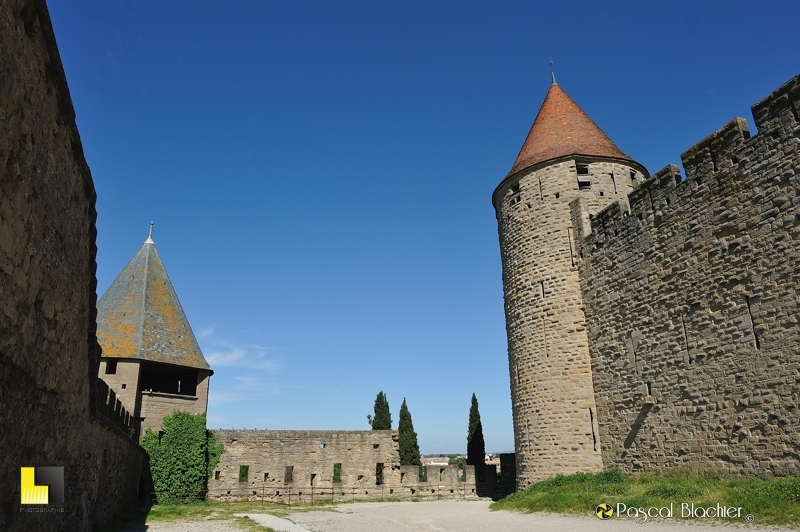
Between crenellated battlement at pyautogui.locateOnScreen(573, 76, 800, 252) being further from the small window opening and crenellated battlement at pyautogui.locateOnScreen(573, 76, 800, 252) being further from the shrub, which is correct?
the shrub

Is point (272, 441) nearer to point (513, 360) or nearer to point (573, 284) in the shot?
point (513, 360)

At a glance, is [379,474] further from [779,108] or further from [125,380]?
[779,108]

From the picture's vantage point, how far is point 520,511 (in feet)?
44.1

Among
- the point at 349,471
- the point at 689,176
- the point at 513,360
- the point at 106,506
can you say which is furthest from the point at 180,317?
the point at 689,176

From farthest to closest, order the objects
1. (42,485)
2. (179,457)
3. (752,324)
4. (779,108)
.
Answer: (179,457)
(752,324)
(779,108)
(42,485)

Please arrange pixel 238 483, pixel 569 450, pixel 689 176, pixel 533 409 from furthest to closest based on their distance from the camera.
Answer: pixel 238 483
pixel 533 409
pixel 569 450
pixel 689 176

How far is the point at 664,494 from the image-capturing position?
10.7m

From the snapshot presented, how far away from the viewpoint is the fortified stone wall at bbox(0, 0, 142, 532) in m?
4.27

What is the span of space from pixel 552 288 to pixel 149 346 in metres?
13.8

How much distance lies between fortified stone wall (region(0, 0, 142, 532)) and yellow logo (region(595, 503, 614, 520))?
8.96 meters

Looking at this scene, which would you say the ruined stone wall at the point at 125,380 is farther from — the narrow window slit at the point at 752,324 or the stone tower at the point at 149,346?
the narrow window slit at the point at 752,324

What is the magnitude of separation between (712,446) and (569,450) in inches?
166

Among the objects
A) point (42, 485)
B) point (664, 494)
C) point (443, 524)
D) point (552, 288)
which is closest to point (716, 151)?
point (552, 288)

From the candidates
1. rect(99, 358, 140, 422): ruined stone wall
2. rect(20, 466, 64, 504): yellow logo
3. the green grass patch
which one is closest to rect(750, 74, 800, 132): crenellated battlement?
the green grass patch
